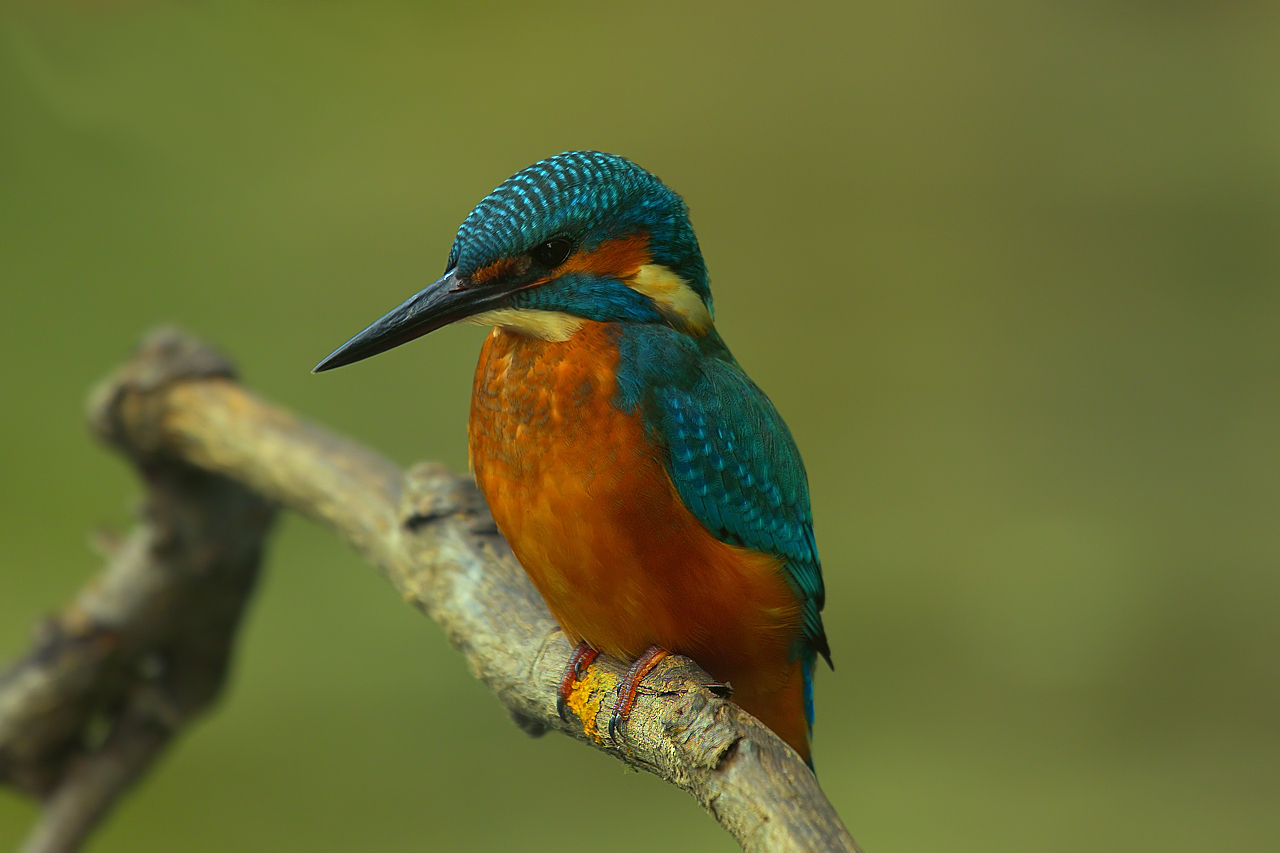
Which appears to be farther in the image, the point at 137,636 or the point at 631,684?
the point at 137,636

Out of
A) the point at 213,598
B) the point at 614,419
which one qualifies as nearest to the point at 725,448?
the point at 614,419

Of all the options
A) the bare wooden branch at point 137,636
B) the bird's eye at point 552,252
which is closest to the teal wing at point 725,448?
the bird's eye at point 552,252

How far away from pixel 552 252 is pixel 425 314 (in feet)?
0.44

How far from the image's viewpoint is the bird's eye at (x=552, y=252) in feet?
3.36

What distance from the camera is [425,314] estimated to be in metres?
1.03

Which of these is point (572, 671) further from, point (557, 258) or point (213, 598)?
point (213, 598)

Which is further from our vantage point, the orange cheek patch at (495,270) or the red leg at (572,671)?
the red leg at (572,671)

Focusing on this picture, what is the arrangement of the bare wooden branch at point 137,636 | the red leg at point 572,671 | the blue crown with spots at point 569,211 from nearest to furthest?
the blue crown with spots at point 569,211 < the red leg at point 572,671 < the bare wooden branch at point 137,636

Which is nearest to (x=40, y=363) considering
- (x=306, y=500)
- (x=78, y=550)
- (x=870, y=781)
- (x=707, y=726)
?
(x=78, y=550)

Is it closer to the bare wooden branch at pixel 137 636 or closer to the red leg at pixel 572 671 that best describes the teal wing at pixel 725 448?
the red leg at pixel 572 671

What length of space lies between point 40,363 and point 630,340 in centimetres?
259

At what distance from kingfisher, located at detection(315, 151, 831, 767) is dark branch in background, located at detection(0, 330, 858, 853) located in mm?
88

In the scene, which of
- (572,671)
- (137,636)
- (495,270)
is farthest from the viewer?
(137,636)

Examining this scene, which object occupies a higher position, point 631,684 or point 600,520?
point 600,520
